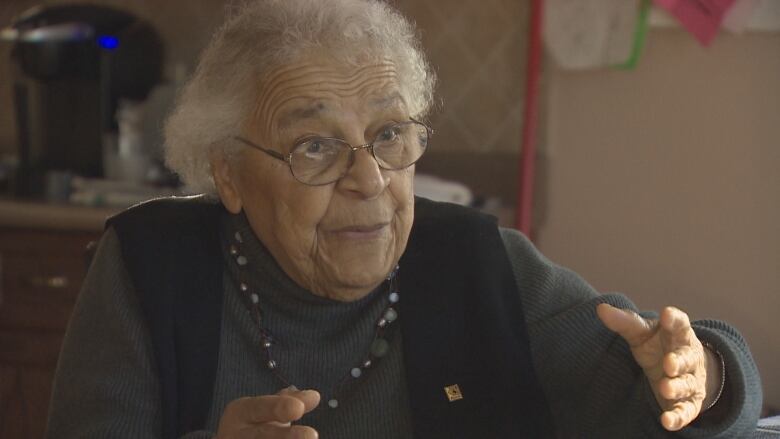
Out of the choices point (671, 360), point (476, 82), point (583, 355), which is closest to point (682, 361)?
point (671, 360)

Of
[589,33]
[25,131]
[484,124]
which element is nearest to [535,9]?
[589,33]

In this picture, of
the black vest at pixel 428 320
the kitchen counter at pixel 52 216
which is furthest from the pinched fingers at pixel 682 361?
the kitchen counter at pixel 52 216

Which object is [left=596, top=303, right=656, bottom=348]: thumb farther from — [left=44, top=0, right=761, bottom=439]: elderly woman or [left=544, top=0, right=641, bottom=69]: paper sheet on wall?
[left=544, top=0, right=641, bottom=69]: paper sheet on wall

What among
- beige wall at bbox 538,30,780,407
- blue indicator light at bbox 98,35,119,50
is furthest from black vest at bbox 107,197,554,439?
blue indicator light at bbox 98,35,119,50

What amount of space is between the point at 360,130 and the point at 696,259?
1274 millimetres

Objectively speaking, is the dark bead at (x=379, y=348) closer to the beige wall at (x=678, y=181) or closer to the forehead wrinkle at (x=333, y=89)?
the forehead wrinkle at (x=333, y=89)

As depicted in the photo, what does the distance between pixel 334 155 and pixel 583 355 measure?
456mm

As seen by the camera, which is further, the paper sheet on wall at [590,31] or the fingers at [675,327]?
the paper sheet on wall at [590,31]

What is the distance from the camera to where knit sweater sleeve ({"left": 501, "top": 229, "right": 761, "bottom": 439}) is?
130 centimetres

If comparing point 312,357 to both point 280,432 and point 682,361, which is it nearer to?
point 280,432

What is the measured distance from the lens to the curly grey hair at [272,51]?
1359 millimetres

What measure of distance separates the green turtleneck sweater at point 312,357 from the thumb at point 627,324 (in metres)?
0.15

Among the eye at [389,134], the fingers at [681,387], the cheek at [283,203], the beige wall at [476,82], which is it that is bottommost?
the fingers at [681,387]

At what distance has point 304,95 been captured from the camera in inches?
52.4
